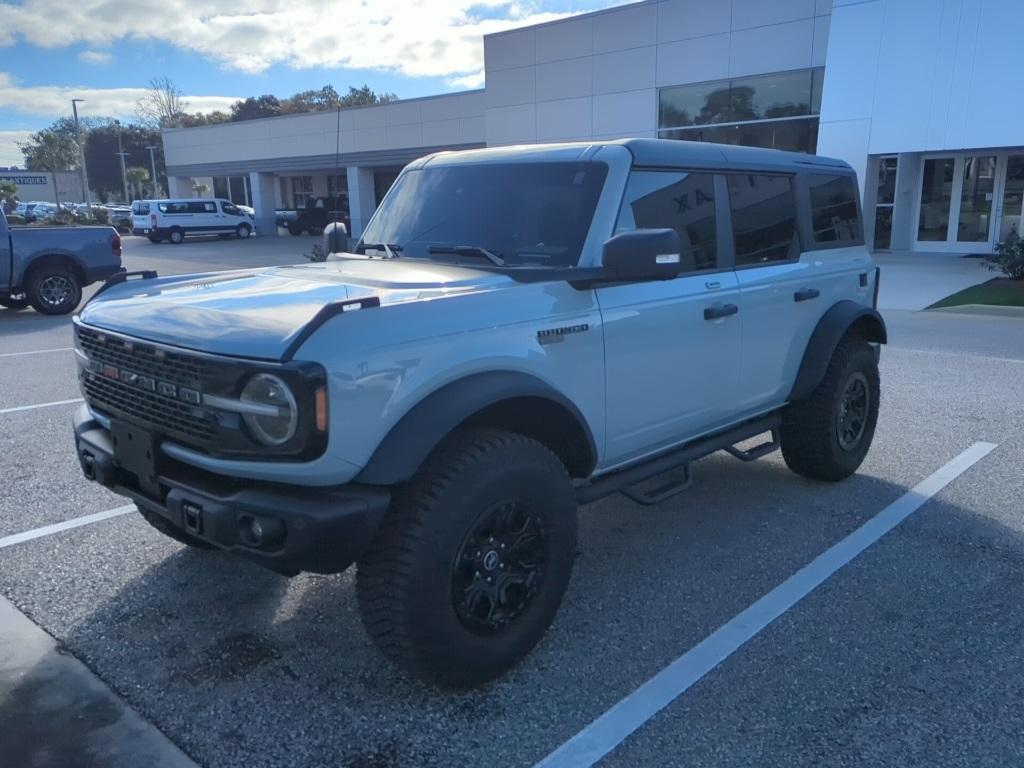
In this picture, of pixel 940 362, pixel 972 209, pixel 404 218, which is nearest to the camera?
pixel 404 218

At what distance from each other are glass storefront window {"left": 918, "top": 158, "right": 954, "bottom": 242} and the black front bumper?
2373 cm

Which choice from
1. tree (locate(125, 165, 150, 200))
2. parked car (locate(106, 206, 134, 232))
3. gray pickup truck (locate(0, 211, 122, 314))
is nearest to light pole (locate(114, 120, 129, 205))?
tree (locate(125, 165, 150, 200))

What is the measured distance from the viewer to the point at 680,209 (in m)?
4.17

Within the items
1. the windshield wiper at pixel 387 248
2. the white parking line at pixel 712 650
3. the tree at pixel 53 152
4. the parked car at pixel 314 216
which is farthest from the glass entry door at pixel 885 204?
the tree at pixel 53 152

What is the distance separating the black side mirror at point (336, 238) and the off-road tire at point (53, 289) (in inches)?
418

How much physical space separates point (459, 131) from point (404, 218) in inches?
1279

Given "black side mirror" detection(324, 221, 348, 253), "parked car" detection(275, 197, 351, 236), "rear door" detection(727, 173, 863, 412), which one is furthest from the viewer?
"parked car" detection(275, 197, 351, 236)

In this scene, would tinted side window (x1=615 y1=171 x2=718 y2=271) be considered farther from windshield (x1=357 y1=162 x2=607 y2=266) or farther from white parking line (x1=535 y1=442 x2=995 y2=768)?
white parking line (x1=535 y1=442 x2=995 y2=768)

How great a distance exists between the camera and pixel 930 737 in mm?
2881

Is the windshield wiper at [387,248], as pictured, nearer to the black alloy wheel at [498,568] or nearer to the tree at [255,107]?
the black alloy wheel at [498,568]

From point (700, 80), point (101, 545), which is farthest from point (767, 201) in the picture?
point (700, 80)

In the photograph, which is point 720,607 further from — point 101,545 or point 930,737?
point 101,545

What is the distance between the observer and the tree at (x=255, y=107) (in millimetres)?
99062

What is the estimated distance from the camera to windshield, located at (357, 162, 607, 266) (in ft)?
12.5
